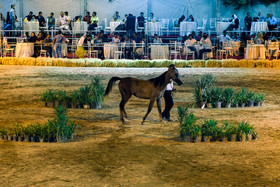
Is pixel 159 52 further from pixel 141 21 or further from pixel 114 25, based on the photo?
pixel 114 25

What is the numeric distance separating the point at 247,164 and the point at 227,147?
0.95m

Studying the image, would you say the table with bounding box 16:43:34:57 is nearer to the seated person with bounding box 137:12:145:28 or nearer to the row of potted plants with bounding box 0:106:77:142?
the seated person with bounding box 137:12:145:28

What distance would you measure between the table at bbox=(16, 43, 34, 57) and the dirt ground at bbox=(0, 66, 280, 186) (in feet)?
31.5

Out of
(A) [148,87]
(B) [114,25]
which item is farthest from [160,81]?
(B) [114,25]

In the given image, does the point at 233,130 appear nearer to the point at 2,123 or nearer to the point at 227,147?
the point at 227,147

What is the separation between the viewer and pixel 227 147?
7.18m

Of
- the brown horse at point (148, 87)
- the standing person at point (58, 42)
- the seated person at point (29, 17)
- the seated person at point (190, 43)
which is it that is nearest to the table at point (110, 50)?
the standing person at point (58, 42)

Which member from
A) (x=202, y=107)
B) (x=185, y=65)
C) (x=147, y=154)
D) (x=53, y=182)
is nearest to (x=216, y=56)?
(x=185, y=65)

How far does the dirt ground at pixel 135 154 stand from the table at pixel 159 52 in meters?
8.85

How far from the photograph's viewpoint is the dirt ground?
560 cm

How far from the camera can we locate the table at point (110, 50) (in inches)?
805

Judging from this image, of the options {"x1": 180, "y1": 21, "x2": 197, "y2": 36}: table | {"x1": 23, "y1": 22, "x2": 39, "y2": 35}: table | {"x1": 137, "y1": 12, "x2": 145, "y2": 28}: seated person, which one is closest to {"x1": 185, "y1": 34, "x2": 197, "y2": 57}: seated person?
{"x1": 180, "y1": 21, "x2": 197, "y2": 36}: table

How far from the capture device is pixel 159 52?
800 inches

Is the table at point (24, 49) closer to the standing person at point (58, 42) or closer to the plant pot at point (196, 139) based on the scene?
the standing person at point (58, 42)
